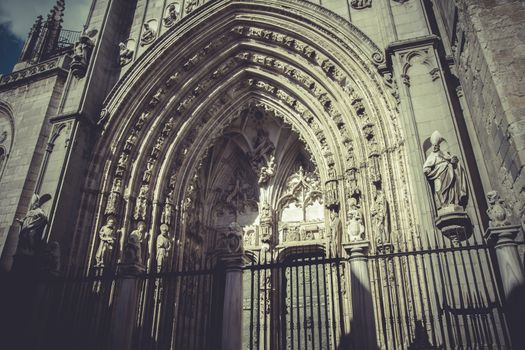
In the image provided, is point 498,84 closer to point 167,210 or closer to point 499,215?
point 499,215

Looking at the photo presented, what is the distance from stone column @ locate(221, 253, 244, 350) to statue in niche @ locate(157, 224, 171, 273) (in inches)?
181

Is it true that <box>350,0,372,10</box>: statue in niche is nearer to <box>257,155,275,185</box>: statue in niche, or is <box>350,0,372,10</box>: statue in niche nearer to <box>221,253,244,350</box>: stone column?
<box>257,155,275,185</box>: statue in niche

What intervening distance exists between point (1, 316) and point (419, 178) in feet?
27.2

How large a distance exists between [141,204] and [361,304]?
7319 millimetres

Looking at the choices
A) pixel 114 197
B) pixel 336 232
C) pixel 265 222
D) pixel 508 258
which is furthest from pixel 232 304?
pixel 265 222

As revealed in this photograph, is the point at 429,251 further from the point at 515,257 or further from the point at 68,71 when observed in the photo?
the point at 68,71

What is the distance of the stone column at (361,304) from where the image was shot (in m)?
5.45

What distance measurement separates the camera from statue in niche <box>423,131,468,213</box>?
698 centimetres

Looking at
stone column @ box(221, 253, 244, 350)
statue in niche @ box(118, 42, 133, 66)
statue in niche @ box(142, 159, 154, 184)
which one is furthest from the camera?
statue in niche @ box(118, 42, 133, 66)

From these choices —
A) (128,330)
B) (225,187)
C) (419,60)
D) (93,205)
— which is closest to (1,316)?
(128,330)

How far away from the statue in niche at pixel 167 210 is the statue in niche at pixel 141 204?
49 centimetres

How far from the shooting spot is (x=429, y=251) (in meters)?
5.79

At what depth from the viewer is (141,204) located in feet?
36.6

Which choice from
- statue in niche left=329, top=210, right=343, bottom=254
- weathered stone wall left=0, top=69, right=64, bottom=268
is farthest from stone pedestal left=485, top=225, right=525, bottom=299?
weathered stone wall left=0, top=69, right=64, bottom=268
